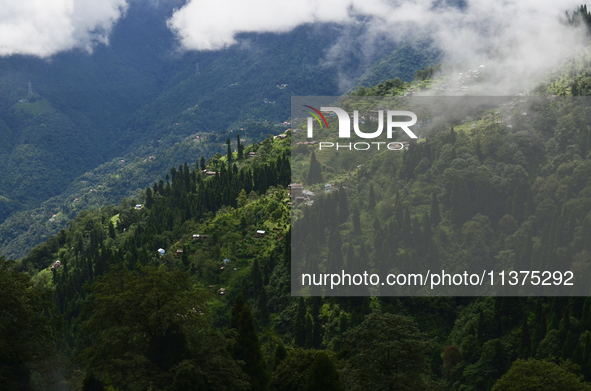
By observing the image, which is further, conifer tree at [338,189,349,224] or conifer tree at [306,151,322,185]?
conifer tree at [306,151,322,185]

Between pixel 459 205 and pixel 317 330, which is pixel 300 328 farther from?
pixel 459 205

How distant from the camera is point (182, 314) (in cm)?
3641

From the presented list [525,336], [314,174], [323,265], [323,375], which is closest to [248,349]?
[323,375]

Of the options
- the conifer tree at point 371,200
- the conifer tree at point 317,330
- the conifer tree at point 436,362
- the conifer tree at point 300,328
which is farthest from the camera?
the conifer tree at point 371,200

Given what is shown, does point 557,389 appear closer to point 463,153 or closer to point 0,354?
point 0,354

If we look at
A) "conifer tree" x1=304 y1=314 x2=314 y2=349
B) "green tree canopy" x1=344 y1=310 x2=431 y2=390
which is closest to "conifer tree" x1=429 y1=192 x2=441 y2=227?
"conifer tree" x1=304 y1=314 x2=314 y2=349

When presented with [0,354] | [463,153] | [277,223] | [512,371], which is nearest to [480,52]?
[463,153]

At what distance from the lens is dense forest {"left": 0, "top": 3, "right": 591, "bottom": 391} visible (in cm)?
3703

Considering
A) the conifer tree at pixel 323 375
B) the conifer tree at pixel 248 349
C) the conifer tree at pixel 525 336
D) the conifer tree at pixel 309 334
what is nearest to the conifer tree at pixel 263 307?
the conifer tree at pixel 309 334

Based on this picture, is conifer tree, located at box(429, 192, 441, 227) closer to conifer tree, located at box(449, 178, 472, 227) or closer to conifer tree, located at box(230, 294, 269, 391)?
conifer tree, located at box(449, 178, 472, 227)

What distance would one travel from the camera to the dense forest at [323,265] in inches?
1458

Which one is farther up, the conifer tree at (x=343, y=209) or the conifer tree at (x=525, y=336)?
the conifer tree at (x=343, y=209)

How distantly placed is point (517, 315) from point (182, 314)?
4067 centimetres

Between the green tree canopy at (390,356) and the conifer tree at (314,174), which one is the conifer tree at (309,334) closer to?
the conifer tree at (314,174)
